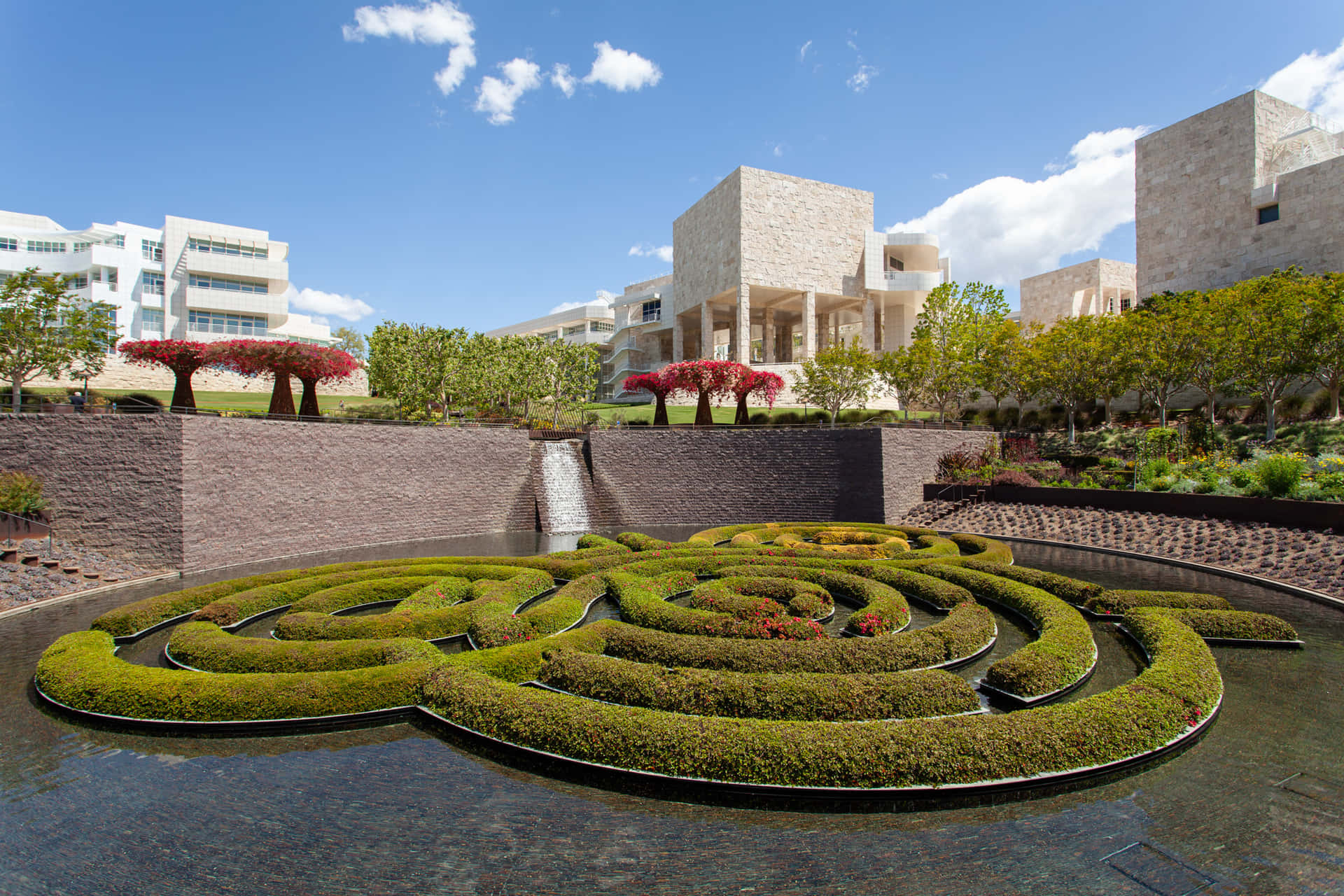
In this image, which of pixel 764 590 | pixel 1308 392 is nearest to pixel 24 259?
pixel 764 590

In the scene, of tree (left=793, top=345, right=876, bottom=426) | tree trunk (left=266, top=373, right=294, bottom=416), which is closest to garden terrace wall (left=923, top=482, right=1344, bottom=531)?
tree (left=793, top=345, right=876, bottom=426)

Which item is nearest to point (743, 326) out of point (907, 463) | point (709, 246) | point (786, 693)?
point (709, 246)

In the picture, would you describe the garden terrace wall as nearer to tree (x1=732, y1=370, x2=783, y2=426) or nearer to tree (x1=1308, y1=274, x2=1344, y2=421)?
tree (x1=732, y1=370, x2=783, y2=426)

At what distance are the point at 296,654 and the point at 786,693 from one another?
7.06m

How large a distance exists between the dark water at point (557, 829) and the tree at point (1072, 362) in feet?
117

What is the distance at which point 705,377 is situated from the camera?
33.9 meters

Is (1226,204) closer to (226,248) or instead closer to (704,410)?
(704,410)

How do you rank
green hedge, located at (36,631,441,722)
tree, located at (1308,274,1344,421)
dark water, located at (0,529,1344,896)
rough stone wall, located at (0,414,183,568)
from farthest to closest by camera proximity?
tree, located at (1308,274,1344,421), rough stone wall, located at (0,414,183,568), green hedge, located at (36,631,441,722), dark water, located at (0,529,1344,896)

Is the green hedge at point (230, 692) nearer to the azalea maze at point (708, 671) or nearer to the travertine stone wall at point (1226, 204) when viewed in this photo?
the azalea maze at point (708, 671)

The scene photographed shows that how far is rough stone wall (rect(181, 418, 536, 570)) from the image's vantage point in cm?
1862

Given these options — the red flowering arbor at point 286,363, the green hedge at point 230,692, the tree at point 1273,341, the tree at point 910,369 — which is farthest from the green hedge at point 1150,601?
the tree at point 910,369

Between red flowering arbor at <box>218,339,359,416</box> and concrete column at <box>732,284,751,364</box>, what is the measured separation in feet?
115

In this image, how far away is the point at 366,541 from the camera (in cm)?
2286

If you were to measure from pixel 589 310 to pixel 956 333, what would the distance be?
5967 cm
